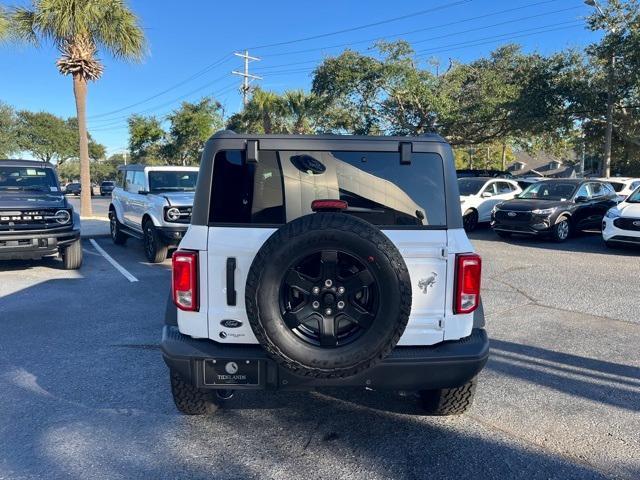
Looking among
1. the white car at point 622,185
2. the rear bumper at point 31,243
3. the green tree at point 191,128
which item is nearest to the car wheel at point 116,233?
the rear bumper at point 31,243

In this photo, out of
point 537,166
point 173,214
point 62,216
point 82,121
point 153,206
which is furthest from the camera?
point 537,166

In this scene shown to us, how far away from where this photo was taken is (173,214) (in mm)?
8891

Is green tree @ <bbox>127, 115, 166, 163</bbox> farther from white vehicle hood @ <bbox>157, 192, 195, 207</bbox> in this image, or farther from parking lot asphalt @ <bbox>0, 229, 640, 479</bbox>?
parking lot asphalt @ <bbox>0, 229, 640, 479</bbox>

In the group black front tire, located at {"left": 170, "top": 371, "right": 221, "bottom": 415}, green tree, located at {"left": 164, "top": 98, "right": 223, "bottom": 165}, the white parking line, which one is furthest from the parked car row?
green tree, located at {"left": 164, "top": 98, "right": 223, "bottom": 165}

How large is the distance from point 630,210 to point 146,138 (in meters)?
33.5

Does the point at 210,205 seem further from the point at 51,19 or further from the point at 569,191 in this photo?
the point at 51,19

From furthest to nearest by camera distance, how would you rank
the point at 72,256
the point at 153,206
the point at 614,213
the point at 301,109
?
the point at 301,109
the point at 614,213
the point at 153,206
the point at 72,256

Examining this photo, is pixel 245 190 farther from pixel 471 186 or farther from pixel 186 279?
pixel 471 186

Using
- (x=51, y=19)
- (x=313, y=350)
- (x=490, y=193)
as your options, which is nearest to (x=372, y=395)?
(x=313, y=350)

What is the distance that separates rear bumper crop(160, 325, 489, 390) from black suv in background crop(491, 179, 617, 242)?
10211mm

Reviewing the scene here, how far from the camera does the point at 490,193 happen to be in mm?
15320

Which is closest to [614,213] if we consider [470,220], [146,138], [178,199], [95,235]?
[470,220]

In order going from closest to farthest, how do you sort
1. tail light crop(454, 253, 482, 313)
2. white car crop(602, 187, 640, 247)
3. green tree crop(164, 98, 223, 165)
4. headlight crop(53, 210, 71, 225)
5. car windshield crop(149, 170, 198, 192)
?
tail light crop(454, 253, 482, 313) < headlight crop(53, 210, 71, 225) < car windshield crop(149, 170, 198, 192) < white car crop(602, 187, 640, 247) < green tree crop(164, 98, 223, 165)

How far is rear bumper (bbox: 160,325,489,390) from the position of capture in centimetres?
282
